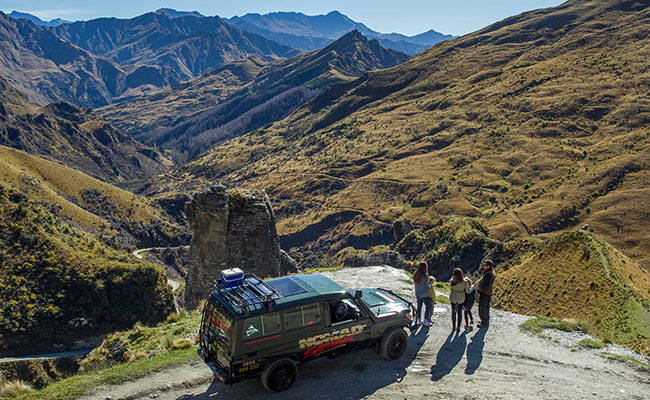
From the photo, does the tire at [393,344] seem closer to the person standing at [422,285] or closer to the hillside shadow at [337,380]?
the hillside shadow at [337,380]

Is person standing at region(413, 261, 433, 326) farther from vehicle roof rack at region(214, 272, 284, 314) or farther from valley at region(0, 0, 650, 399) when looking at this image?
vehicle roof rack at region(214, 272, 284, 314)

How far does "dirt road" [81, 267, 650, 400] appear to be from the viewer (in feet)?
38.6

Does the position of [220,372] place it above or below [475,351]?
above

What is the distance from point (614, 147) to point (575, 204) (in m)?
26.7

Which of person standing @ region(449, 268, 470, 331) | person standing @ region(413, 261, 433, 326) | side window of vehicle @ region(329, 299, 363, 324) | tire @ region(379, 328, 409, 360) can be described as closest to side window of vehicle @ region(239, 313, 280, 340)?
side window of vehicle @ region(329, 299, 363, 324)

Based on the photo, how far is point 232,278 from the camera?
12.0 m

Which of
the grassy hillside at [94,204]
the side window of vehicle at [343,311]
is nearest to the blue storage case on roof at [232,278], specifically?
the side window of vehicle at [343,311]

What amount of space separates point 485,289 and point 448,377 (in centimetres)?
461

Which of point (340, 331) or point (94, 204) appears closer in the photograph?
point (340, 331)

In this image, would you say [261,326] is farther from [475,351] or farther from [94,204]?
[94,204]

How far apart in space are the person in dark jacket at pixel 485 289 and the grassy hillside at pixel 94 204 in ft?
252

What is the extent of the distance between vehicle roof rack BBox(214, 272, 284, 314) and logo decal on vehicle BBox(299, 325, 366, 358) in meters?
1.47

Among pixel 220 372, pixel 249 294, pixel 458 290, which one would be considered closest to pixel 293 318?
Answer: pixel 249 294

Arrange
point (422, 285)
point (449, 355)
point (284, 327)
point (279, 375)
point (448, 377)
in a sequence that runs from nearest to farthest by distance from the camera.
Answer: point (284, 327) → point (279, 375) → point (448, 377) → point (449, 355) → point (422, 285)
